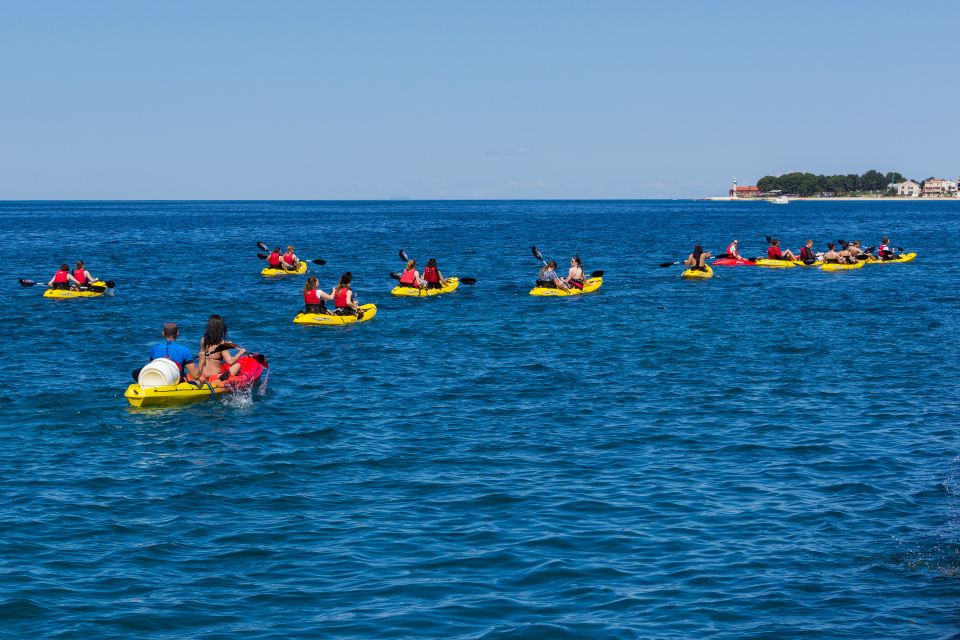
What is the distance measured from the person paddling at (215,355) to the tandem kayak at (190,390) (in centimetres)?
16

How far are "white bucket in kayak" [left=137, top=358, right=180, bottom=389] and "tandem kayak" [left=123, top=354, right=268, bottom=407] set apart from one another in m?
0.09

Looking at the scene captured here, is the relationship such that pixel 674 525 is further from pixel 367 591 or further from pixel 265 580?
pixel 265 580

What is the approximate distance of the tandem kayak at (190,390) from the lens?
1980 cm

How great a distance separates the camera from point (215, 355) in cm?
2056

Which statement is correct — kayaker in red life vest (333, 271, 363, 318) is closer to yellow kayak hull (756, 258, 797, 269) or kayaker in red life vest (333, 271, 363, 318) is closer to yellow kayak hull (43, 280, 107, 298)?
yellow kayak hull (43, 280, 107, 298)

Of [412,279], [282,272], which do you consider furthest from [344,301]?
[282,272]

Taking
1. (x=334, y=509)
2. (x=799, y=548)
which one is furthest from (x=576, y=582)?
(x=334, y=509)

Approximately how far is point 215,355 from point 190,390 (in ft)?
2.88

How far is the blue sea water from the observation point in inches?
425

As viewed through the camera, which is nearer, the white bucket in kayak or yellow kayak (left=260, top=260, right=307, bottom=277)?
the white bucket in kayak

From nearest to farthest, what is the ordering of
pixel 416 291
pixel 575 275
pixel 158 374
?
pixel 158 374 → pixel 416 291 → pixel 575 275

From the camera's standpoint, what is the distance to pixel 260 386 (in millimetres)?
21750

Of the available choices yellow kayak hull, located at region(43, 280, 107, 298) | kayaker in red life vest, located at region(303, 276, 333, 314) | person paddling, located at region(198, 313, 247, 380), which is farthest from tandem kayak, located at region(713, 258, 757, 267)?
person paddling, located at region(198, 313, 247, 380)

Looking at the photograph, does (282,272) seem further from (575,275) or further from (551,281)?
(575,275)
